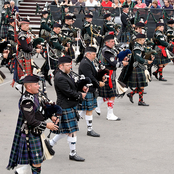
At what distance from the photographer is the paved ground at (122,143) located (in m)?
5.60

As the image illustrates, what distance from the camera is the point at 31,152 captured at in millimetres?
4625

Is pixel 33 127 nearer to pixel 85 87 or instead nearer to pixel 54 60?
pixel 85 87

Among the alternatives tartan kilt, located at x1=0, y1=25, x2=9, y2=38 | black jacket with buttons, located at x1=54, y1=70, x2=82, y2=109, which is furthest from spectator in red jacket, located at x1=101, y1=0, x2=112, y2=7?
black jacket with buttons, located at x1=54, y1=70, x2=82, y2=109

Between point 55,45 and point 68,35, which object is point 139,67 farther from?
point 68,35

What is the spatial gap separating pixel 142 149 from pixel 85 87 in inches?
58.1

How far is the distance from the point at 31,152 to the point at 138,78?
5035 millimetres

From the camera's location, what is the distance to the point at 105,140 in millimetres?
6832

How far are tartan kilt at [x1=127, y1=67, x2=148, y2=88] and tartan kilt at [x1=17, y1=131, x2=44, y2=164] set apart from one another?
492 cm

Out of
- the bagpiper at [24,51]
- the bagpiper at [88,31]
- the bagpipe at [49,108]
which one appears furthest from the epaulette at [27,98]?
the bagpiper at [88,31]

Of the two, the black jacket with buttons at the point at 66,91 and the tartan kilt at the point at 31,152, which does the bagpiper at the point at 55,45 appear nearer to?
the black jacket with buttons at the point at 66,91

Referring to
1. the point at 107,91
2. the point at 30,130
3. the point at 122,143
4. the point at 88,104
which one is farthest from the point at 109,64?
the point at 30,130

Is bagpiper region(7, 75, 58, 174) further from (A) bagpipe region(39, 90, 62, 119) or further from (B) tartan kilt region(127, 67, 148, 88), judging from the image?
(B) tartan kilt region(127, 67, 148, 88)

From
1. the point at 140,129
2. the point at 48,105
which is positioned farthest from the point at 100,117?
the point at 48,105

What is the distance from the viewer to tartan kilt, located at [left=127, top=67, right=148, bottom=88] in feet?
30.0
